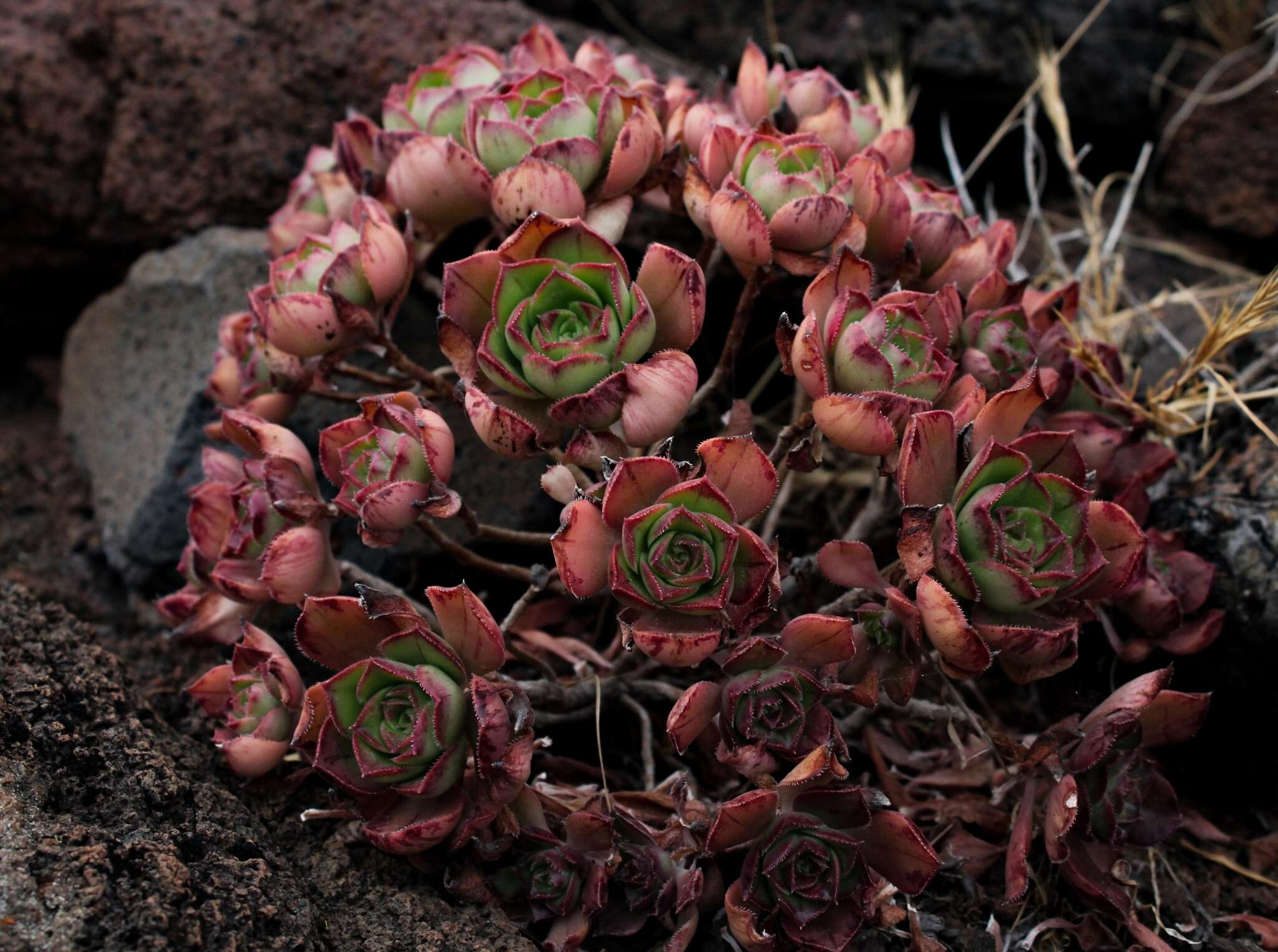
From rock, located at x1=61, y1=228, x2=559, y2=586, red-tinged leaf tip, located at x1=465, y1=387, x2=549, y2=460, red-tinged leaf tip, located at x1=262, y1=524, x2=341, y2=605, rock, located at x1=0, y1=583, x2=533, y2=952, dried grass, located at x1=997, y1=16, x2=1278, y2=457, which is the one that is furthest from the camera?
rock, located at x1=61, y1=228, x2=559, y2=586

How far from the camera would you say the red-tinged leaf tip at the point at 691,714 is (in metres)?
1.35

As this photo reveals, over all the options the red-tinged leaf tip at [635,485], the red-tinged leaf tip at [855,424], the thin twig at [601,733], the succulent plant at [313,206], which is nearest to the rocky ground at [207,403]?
the thin twig at [601,733]

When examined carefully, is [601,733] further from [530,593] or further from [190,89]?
[190,89]

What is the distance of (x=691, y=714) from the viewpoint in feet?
4.47

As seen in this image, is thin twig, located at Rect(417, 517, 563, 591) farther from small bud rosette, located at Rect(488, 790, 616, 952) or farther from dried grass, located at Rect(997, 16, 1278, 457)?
dried grass, located at Rect(997, 16, 1278, 457)

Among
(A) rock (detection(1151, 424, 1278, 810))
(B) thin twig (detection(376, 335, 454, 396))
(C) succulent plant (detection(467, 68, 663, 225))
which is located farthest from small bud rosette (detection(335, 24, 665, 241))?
(A) rock (detection(1151, 424, 1278, 810))

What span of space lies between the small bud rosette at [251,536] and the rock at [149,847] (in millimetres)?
Answer: 164

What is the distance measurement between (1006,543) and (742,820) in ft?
1.54

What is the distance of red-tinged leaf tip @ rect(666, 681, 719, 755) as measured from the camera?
135 centimetres

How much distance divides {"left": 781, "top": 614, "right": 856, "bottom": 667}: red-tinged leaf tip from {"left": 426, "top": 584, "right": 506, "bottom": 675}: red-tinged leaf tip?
1.20 feet

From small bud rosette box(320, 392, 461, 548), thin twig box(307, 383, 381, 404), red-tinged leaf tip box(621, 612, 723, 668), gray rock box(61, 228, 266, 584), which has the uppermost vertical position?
small bud rosette box(320, 392, 461, 548)

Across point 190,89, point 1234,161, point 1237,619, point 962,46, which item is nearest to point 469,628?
point 1237,619

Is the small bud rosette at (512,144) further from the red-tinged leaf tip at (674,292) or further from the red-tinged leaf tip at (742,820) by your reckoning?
the red-tinged leaf tip at (742,820)

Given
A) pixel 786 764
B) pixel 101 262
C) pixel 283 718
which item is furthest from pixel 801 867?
pixel 101 262
